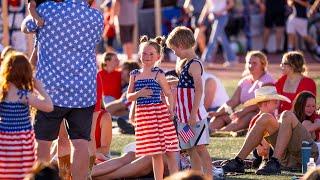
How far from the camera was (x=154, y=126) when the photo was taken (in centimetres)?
1007

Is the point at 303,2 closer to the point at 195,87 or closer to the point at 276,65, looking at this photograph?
the point at 276,65

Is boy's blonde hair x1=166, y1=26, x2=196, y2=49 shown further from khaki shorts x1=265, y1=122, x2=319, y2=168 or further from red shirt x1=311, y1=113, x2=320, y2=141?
red shirt x1=311, y1=113, x2=320, y2=141

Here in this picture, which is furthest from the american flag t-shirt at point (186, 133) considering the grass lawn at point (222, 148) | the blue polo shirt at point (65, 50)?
the blue polo shirt at point (65, 50)

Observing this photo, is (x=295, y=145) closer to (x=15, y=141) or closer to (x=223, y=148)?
(x=223, y=148)

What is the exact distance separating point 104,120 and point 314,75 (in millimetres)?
8702

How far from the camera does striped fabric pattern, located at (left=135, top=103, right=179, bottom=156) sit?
1005cm

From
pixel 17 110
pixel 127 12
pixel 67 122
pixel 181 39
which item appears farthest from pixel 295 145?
pixel 127 12

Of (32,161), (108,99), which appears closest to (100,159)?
(32,161)

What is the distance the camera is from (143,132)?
33.1 feet

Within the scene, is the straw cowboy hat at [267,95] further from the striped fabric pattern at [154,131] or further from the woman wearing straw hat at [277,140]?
the striped fabric pattern at [154,131]

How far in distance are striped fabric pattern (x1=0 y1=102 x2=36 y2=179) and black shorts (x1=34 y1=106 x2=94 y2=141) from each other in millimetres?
716

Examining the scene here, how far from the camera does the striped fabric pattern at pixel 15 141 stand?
8555 millimetres

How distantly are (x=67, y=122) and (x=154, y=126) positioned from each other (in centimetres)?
81

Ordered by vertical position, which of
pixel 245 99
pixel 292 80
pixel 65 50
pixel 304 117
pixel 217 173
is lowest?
pixel 217 173
